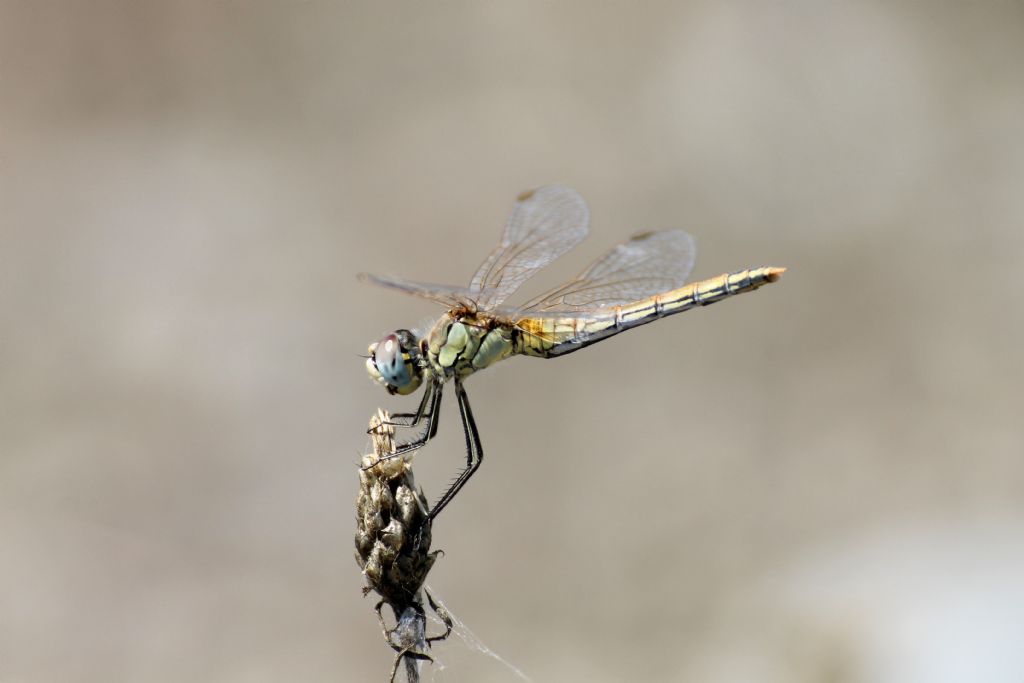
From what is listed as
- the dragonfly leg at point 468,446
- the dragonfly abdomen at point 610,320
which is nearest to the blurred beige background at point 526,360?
the dragonfly leg at point 468,446

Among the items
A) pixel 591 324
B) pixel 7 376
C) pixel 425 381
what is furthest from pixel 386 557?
pixel 7 376

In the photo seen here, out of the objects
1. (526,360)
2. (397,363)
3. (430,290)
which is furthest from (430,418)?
(526,360)

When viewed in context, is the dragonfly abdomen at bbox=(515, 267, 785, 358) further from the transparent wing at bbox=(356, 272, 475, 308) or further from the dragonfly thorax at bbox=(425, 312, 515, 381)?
the transparent wing at bbox=(356, 272, 475, 308)

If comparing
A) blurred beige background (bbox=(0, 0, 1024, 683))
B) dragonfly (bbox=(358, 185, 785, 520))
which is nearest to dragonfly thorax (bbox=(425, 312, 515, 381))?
dragonfly (bbox=(358, 185, 785, 520))

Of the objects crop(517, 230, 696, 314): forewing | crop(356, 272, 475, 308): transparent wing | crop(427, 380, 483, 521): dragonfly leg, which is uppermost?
crop(517, 230, 696, 314): forewing

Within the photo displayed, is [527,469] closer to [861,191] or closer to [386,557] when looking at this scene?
[861,191]

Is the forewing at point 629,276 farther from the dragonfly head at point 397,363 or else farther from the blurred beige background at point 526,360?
the blurred beige background at point 526,360
